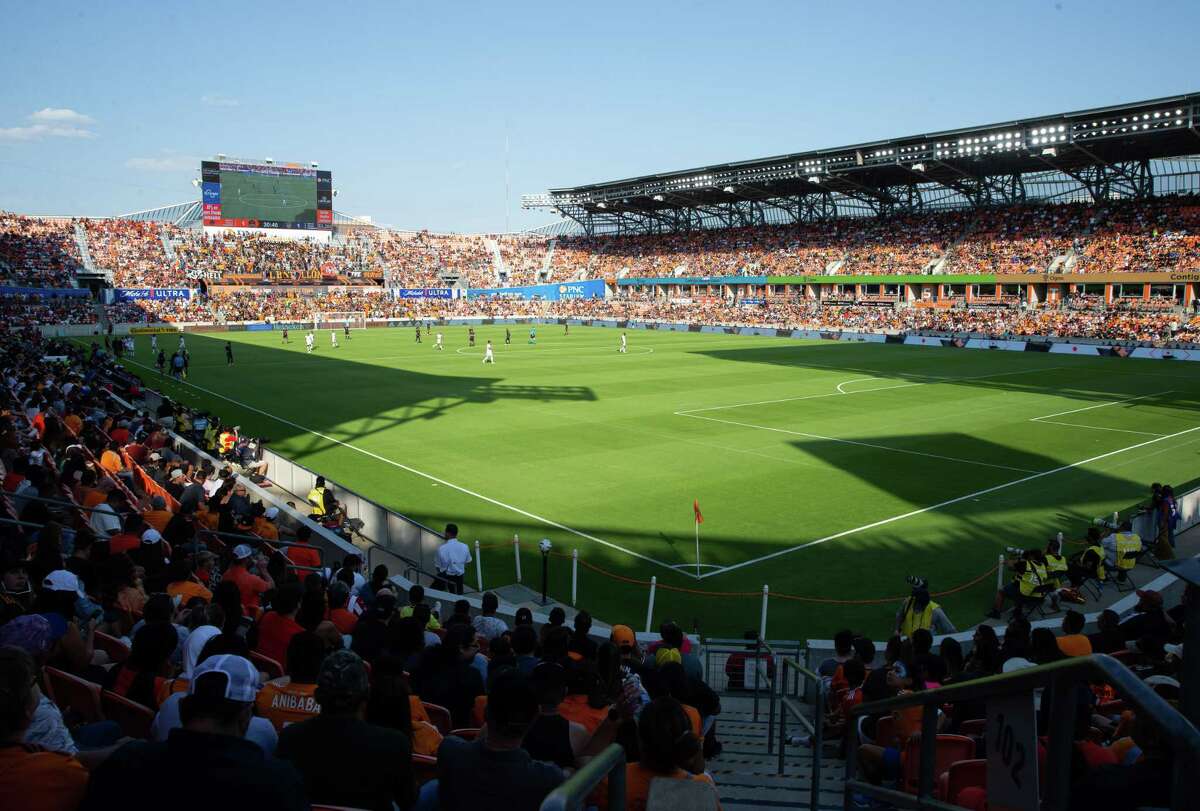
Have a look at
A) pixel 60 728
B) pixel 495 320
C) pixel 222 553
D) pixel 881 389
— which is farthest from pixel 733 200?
pixel 60 728

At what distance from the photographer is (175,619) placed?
7.57 metres

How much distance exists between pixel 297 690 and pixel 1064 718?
161 inches

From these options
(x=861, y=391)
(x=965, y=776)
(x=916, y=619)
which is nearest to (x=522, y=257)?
(x=861, y=391)

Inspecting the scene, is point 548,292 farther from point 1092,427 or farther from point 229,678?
point 229,678

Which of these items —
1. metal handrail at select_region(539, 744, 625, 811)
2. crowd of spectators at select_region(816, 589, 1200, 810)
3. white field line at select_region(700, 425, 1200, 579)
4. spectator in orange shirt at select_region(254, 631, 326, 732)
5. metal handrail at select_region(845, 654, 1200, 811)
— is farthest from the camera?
white field line at select_region(700, 425, 1200, 579)

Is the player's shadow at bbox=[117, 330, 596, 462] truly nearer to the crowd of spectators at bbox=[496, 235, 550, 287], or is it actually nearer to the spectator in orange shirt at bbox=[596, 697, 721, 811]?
the spectator in orange shirt at bbox=[596, 697, 721, 811]

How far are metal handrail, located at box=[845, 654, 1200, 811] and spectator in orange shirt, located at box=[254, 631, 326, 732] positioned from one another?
3.21 meters

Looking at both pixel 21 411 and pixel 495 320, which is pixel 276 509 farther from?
pixel 495 320

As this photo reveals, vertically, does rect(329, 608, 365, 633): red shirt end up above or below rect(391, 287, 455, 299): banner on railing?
below

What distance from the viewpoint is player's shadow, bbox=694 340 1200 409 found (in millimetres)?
40500

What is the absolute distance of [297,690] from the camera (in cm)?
486

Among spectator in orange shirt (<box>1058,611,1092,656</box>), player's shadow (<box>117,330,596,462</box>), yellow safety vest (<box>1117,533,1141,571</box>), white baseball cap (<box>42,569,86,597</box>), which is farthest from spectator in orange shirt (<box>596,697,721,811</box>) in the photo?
player's shadow (<box>117,330,596,462</box>)

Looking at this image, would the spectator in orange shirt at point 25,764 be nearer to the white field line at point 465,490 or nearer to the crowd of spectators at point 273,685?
the crowd of spectators at point 273,685

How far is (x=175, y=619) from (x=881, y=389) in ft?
119
